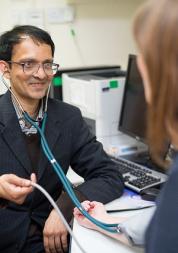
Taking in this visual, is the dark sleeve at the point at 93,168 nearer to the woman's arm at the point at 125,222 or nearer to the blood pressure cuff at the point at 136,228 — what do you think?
the woman's arm at the point at 125,222

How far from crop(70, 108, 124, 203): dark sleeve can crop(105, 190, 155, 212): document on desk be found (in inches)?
0.9

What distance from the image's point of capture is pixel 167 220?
68 cm

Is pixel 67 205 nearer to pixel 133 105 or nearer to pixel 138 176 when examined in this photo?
pixel 138 176

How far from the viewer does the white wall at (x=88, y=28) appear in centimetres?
241

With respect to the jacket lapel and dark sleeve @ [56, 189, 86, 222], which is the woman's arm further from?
the jacket lapel

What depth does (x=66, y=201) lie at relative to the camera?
1.41 m

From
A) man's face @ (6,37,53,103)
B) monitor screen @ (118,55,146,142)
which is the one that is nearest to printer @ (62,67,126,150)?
monitor screen @ (118,55,146,142)

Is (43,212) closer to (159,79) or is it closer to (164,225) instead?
(164,225)

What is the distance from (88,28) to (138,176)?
49.4 inches

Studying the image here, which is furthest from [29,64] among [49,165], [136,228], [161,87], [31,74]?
[161,87]

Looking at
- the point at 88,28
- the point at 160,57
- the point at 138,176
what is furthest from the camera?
the point at 88,28

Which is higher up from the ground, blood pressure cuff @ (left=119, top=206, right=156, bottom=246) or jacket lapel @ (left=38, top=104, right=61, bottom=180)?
jacket lapel @ (left=38, top=104, right=61, bottom=180)

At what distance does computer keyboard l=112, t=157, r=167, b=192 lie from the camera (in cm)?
152

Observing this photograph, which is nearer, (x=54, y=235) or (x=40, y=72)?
(x=54, y=235)
